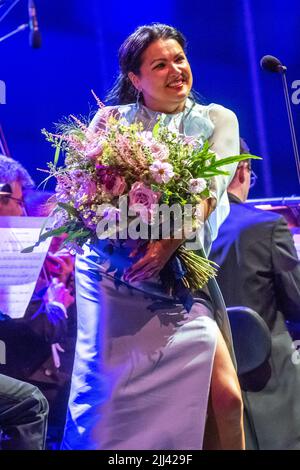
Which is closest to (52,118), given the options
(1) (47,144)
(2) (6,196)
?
(1) (47,144)

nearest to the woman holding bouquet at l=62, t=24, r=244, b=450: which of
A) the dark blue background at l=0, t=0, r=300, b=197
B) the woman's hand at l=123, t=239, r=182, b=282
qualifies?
the woman's hand at l=123, t=239, r=182, b=282

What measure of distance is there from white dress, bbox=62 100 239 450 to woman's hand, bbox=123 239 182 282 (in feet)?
0.26

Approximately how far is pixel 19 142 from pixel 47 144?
7.5 inches

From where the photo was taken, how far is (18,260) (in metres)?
3.72

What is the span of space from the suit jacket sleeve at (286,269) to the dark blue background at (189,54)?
5.82 ft

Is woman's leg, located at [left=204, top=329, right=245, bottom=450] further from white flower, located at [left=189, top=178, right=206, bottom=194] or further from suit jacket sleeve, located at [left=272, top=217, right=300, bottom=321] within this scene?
suit jacket sleeve, located at [left=272, top=217, right=300, bottom=321]

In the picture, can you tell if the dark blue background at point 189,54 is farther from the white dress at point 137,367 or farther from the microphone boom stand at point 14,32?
the white dress at point 137,367

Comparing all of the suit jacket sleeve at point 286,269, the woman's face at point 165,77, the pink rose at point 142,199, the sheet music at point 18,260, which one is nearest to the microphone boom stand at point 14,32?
the sheet music at point 18,260

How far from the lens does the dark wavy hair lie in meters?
2.93

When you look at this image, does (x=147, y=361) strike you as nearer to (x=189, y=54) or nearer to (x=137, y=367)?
(x=137, y=367)

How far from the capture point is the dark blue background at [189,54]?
202 inches

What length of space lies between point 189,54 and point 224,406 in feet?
12.3

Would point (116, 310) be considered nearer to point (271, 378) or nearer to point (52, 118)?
point (271, 378)

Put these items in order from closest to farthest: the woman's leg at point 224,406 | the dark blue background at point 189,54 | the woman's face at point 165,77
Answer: the woman's leg at point 224,406
the woman's face at point 165,77
the dark blue background at point 189,54
